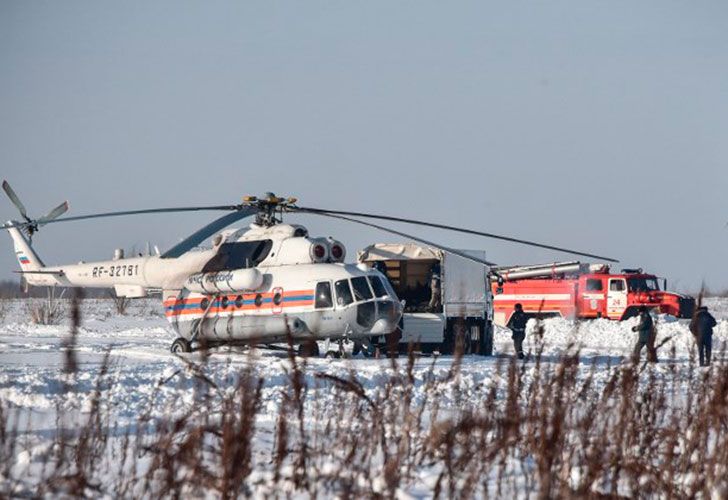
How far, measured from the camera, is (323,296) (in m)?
19.3

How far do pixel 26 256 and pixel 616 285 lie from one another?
21.4m

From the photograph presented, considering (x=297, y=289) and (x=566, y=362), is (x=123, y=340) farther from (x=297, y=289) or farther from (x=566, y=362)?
(x=566, y=362)

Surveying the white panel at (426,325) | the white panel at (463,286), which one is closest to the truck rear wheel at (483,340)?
the white panel at (463,286)

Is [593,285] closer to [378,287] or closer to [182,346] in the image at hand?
[378,287]

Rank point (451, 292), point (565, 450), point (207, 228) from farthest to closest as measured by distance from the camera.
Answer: point (451, 292), point (207, 228), point (565, 450)

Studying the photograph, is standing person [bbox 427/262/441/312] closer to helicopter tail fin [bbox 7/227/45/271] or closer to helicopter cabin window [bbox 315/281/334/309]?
helicopter cabin window [bbox 315/281/334/309]

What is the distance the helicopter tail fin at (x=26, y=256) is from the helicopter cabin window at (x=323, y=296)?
8.59 metres

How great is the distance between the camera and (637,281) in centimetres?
3772

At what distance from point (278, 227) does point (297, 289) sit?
59.8 inches

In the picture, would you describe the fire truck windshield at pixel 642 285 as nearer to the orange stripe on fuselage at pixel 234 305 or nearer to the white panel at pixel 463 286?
the white panel at pixel 463 286

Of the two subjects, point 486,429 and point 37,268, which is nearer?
point 486,429

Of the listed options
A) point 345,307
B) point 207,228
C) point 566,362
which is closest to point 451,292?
point 345,307

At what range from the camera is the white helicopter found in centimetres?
1916

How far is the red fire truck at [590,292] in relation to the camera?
37.4 meters
